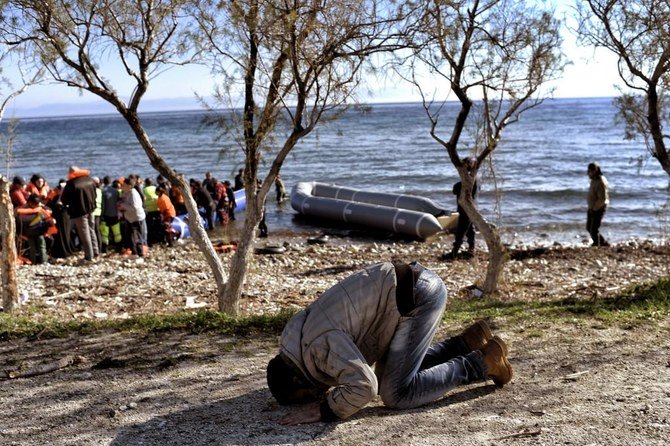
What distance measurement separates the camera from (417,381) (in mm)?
4746

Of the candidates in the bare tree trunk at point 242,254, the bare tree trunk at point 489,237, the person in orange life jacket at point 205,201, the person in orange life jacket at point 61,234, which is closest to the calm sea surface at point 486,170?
the bare tree trunk at point 242,254

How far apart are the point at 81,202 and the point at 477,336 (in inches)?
420

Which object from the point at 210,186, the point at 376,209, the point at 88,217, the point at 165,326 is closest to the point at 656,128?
the point at 165,326

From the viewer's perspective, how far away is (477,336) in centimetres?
527

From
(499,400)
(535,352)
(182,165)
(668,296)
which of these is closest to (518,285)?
(668,296)

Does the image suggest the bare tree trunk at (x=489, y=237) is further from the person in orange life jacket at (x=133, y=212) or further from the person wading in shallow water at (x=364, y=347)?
the person in orange life jacket at (x=133, y=212)

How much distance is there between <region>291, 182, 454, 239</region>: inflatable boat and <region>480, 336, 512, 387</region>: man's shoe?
14.3m

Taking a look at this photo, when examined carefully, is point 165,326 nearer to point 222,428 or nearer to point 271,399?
point 271,399

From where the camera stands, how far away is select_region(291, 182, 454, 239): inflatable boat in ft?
64.2

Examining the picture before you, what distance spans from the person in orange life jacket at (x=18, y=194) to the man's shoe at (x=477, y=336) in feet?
39.3

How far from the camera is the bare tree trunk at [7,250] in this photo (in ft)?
30.2

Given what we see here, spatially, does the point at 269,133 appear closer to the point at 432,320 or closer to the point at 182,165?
the point at 432,320

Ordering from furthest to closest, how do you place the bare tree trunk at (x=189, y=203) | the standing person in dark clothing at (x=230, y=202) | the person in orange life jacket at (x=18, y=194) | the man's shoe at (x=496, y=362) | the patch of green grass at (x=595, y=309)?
the standing person in dark clothing at (x=230, y=202), the person in orange life jacket at (x=18, y=194), the bare tree trunk at (x=189, y=203), the patch of green grass at (x=595, y=309), the man's shoe at (x=496, y=362)

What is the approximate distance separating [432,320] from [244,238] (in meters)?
4.49
